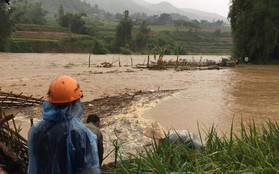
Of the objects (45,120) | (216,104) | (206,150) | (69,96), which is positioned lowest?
(216,104)

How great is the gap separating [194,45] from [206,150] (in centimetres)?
7376

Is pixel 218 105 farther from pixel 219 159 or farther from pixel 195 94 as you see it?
pixel 219 159

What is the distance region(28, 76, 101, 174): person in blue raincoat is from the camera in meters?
2.33

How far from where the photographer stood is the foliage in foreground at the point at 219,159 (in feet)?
10.7

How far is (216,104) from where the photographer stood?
39.5 ft

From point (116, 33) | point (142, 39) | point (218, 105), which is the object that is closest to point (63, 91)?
point (218, 105)

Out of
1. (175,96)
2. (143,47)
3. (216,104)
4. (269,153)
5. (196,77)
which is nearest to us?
(269,153)

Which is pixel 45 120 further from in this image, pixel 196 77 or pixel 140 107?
pixel 196 77

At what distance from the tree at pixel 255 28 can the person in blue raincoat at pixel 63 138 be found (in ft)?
93.3

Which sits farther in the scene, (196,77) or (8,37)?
(8,37)

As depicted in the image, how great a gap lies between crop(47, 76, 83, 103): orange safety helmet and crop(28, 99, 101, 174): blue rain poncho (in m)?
0.04

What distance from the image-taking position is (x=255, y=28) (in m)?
29.5

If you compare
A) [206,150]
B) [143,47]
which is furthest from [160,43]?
[206,150]

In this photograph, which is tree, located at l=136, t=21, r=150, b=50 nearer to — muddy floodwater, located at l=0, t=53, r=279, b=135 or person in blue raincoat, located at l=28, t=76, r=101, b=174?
muddy floodwater, located at l=0, t=53, r=279, b=135
